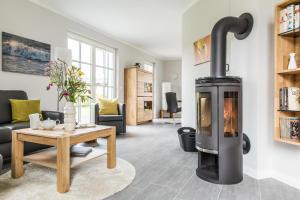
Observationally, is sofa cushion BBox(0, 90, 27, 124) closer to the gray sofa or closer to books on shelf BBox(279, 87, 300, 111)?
the gray sofa

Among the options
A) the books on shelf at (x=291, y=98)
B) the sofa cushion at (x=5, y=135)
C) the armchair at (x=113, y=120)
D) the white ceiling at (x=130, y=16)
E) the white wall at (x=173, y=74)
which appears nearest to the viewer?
the books on shelf at (x=291, y=98)

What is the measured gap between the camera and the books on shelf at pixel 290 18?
1.87 metres

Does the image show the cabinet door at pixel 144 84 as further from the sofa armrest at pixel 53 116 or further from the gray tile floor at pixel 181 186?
the gray tile floor at pixel 181 186

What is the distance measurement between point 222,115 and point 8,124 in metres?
2.76

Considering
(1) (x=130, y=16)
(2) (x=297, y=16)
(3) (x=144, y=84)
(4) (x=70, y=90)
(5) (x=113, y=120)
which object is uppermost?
(1) (x=130, y=16)

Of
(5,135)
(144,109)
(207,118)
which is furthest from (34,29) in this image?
(144,109)

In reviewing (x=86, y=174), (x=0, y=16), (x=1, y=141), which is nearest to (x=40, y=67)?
(x=0, y=16)

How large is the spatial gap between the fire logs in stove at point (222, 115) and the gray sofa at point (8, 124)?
7.15ft

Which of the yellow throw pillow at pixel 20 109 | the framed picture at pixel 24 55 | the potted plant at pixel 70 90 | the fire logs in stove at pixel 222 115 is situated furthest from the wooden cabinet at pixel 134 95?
the fire logs in stove at pixel 222 115

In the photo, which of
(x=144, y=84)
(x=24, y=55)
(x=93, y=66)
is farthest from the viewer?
(x=144, y=84)

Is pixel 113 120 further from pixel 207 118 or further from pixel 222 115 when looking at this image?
pixel 222 115

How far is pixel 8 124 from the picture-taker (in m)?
2.86

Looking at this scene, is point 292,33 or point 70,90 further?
point 70,90

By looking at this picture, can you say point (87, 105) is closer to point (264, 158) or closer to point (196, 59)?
point (196, 59)
